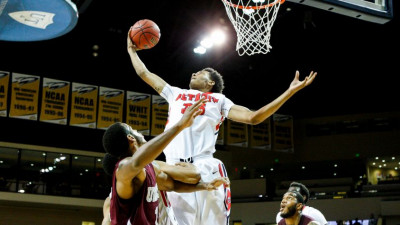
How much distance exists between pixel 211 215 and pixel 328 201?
1839cm

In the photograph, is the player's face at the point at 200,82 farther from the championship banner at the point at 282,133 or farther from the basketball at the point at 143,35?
the championship banner at the point at 282,133

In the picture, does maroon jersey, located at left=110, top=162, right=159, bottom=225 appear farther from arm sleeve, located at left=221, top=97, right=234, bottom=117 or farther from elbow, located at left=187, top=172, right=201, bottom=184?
arm sleeve, located at left=221, top=97, right=234, bottom=117

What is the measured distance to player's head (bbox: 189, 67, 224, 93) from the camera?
5230 millimetres

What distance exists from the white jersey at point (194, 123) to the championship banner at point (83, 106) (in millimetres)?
13567

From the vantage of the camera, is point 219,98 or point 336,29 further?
point 336,29

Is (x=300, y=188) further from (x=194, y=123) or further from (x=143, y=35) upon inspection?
(x=143, y=35)

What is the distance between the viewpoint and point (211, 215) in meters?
4.54

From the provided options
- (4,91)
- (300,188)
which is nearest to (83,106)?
(4,91)

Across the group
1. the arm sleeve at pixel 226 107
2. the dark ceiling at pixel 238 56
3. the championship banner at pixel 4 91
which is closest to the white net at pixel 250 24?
the arm sleeve at pixel 226 107

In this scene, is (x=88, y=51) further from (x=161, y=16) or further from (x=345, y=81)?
(x=345, y=81)

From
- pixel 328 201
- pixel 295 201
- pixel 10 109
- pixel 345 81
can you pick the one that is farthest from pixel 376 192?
pixel 295 201

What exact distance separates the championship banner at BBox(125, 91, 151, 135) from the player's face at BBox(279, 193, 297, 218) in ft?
40.6

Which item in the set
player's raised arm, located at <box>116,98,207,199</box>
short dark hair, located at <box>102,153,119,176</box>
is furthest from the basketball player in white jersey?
player's raised arm, located at <box>116,98,207,199</box>

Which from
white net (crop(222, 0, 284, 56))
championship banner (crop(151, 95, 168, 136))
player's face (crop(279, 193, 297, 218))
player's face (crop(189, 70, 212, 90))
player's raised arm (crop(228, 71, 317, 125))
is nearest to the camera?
player's raised arm (crop(228, 71, 317, 125))
